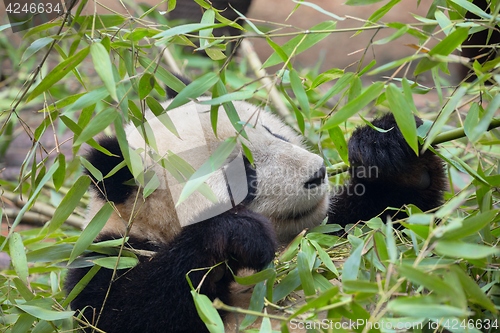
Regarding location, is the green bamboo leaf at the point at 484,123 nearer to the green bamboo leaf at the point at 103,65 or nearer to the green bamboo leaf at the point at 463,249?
the green bamboo leaf at the point at 463,249

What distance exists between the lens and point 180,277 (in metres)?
1.49

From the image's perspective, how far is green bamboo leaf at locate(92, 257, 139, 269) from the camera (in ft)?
4.81

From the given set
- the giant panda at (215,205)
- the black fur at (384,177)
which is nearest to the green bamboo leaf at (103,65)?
the giant panda at (215,205)

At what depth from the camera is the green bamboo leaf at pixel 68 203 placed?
142 cm

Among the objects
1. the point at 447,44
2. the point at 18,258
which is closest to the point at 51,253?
the point at 18,258

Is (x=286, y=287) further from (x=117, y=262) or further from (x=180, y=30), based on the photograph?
(x=180, y=30)

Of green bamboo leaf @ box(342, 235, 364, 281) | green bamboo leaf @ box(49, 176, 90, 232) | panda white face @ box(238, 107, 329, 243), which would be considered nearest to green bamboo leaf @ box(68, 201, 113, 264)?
green bamboo leaf @ box(49, 176, 90, 232)

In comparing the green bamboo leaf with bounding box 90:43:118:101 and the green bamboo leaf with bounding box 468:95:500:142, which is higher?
the green bamboo leaf with bounding box 90:43:118:101

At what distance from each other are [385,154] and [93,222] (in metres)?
0.99

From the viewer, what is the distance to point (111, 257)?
151cm

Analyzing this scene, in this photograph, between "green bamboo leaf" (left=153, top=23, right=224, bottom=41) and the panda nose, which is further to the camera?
the panda nose

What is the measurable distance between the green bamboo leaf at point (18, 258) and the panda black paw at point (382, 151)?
3.62ft

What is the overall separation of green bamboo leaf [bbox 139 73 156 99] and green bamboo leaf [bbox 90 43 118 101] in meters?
0.15

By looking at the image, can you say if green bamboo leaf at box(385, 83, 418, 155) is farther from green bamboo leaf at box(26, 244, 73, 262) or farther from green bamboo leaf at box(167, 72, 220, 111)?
green bamboo leaf at box(26, 244, 73, 262)
